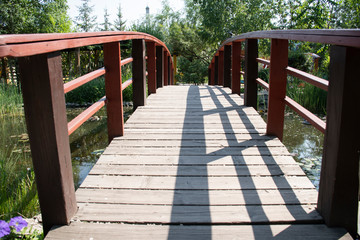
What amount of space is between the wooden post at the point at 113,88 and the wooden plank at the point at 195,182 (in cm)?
80

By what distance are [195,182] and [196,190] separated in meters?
0.10

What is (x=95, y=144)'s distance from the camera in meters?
4.86

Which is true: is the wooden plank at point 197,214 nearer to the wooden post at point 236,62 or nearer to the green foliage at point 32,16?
the wooden post at point 236,62

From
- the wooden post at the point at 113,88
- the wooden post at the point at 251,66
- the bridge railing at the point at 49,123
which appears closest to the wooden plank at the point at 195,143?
the wooden post at the point at 113,88

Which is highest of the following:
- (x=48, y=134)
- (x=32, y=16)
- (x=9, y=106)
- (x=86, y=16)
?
(x=86, y=16)

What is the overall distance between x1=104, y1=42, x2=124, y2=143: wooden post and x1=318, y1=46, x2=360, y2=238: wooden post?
1617 millimetres

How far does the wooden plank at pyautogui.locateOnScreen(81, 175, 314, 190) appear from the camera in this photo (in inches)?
76.5

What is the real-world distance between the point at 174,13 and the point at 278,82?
2970 centimetres

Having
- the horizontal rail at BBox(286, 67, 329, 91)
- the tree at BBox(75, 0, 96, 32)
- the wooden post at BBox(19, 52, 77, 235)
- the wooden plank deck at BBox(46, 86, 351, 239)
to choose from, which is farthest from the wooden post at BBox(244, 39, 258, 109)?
the tree at BBox(75, 0, 96, 32)

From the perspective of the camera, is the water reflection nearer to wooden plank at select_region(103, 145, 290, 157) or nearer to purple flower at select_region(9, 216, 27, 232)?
wooden plank at select_region(103, 145, 290, 157)

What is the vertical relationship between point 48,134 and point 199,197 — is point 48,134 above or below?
above

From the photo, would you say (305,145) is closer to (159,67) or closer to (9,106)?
(159,67)

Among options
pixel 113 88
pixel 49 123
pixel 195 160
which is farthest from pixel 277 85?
pixel 49 123

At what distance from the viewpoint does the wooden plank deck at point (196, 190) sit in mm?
1545
